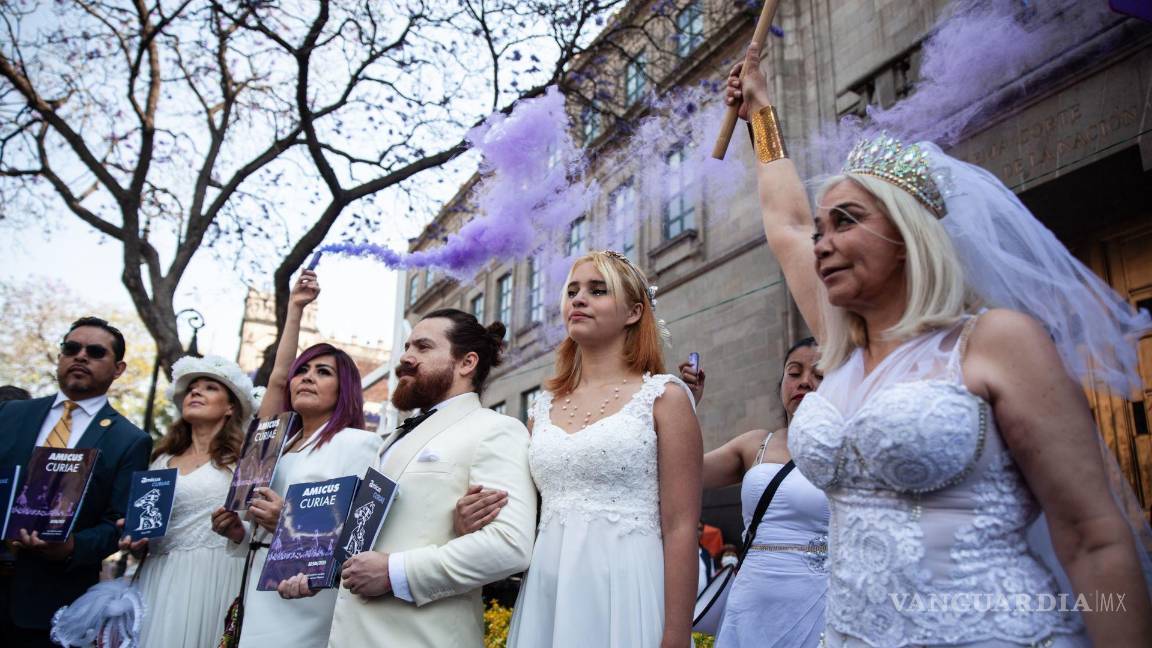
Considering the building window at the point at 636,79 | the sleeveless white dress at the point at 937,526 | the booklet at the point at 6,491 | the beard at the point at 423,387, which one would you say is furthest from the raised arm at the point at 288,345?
the building window at the point at 636,79

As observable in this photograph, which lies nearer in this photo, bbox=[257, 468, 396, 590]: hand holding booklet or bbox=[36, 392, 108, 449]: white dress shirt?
bbox=[257, 468, 396, 590]: hand holding booklet

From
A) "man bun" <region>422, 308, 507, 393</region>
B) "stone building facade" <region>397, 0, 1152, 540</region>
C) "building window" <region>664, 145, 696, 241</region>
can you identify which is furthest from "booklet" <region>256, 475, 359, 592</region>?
"building window" <region>664, 145, 696, 241</region>

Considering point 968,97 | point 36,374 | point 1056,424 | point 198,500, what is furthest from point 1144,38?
point 36,374

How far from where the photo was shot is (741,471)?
438cm

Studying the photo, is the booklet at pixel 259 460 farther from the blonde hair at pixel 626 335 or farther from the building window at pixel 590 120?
the building window at pixel 590 120

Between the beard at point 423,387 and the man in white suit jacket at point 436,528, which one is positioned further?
the beard at point 423,387

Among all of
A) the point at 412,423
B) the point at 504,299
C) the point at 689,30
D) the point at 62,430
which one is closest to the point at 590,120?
the point at 689,30

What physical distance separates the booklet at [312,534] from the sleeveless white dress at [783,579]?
1.91m

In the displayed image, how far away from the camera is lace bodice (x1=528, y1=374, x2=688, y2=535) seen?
2891 millimetres

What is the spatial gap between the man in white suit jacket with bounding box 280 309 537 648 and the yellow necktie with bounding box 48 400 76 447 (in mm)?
2387

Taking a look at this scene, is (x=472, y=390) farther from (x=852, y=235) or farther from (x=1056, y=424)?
(x=1056, y=424)

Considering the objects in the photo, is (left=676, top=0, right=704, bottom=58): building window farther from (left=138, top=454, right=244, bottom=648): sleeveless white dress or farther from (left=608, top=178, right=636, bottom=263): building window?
(left=138, top=454, right=244, bottom=648): sleeveless white dress

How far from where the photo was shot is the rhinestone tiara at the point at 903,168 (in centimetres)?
203

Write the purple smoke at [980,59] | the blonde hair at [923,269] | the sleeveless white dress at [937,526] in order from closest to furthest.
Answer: the sleeveless white dress at [937,526], the blonde hair at [923,269], the purple smoke at [980,59]
